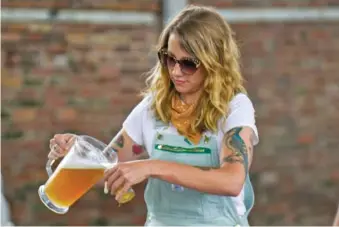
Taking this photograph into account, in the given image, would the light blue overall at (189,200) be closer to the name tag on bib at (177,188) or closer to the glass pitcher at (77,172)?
the name tag on bib at (177,188)

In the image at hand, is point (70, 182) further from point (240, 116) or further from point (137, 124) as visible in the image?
point (240, 116)

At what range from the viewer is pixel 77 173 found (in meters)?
2.79

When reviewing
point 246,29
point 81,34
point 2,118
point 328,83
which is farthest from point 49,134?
point 328,83

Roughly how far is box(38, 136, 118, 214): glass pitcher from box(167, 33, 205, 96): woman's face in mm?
328

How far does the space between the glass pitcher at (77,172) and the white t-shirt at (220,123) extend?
246mm

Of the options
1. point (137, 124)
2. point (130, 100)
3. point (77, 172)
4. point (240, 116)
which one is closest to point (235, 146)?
point (240, 116)

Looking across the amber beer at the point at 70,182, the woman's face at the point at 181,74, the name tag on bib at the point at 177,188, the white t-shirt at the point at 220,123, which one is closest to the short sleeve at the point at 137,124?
the white t-shirt at the point at 220,123

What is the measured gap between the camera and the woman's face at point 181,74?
2.97m

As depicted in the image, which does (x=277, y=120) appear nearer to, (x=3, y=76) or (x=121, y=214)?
(x=121, y=214)

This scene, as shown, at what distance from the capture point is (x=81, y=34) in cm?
631

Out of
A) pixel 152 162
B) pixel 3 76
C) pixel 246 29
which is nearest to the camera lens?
pixel 152 162

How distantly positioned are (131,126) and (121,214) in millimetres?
3370

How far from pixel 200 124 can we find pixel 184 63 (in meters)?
0.21

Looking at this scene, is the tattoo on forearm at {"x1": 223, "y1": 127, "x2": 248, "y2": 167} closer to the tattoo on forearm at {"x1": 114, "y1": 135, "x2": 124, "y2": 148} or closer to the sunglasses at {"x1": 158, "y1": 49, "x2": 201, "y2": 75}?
the sunglasses at {"x1": 158, "y1": 49, "x2": 201, "y2": 75}
